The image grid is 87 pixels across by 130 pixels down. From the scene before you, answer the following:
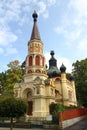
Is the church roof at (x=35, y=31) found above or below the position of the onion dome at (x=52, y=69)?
above

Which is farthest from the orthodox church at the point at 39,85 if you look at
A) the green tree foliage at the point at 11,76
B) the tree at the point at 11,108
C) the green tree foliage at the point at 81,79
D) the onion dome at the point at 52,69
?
the tree at the point at 11,108

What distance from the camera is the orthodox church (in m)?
41.5

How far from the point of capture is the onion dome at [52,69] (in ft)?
182

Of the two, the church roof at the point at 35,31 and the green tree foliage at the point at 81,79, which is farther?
the green tree foliage at the point at 81,79

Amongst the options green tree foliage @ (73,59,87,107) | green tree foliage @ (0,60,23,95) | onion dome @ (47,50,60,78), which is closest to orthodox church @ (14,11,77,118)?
onion dome @ (47,50,60,78)

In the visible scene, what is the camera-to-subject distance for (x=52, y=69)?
57750mm

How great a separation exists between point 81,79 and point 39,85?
18114 mm

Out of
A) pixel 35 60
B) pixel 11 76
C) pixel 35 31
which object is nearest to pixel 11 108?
pixel 35 60

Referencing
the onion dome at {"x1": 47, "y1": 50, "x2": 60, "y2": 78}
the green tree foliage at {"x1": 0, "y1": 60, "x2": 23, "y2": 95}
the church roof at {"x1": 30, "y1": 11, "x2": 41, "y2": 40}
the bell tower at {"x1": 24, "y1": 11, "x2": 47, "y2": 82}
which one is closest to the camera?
the bell tower at {"x1": 24, "y1": 11, "x2": 47, "y2": 82}

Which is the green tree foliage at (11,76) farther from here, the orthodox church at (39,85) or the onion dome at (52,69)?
the onion dome at (52,69)

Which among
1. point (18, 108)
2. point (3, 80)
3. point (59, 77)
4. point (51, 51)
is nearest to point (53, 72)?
point (59, 77)

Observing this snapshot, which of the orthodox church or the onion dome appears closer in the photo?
the orthodox church

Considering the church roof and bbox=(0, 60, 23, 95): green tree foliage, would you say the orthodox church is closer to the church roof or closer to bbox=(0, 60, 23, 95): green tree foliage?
the church roof

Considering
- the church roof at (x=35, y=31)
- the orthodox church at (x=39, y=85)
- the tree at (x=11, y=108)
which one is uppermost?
the church roof at (x=35, y=31)
